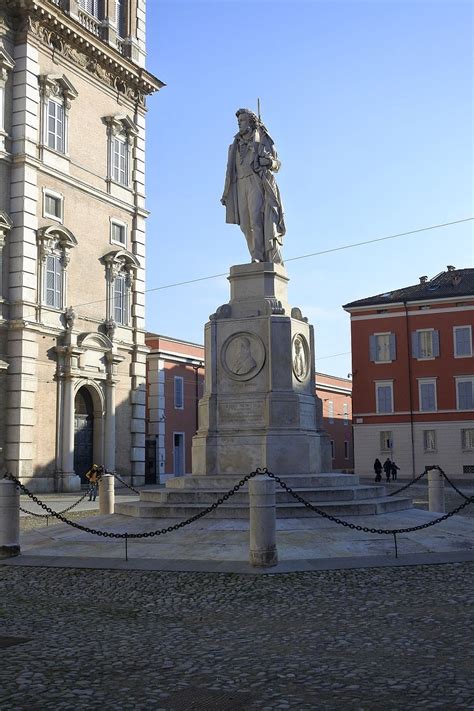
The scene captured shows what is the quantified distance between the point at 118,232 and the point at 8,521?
2485 cm

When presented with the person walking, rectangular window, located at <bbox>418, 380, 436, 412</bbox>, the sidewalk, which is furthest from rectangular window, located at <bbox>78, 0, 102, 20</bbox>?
the sidewalk

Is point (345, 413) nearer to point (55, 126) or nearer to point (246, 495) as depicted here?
point (55, 126)

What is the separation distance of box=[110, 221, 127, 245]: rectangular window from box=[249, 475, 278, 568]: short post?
25.8 m

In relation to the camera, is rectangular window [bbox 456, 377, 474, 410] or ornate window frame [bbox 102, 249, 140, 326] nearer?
ornate window frame [bbox 102, 249, 140, 326]

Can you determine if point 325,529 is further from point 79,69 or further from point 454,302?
point 454,302

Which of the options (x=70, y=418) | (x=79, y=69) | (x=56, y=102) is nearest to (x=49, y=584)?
(x=70, y=418)

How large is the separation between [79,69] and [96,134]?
8.58 feet

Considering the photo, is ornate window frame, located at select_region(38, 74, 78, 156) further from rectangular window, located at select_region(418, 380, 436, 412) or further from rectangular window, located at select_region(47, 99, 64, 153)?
rectangular window, located at select_region(418, 380, 436, 412)

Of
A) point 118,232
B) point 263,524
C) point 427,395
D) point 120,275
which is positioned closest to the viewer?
point 263,524

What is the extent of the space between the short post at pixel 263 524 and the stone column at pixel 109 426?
2307 cm

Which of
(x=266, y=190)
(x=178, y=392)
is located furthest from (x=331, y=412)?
(x=266, y=190)

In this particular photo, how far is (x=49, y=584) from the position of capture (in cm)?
936

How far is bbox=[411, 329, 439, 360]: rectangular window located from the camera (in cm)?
4591

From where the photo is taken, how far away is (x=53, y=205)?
3108cm
